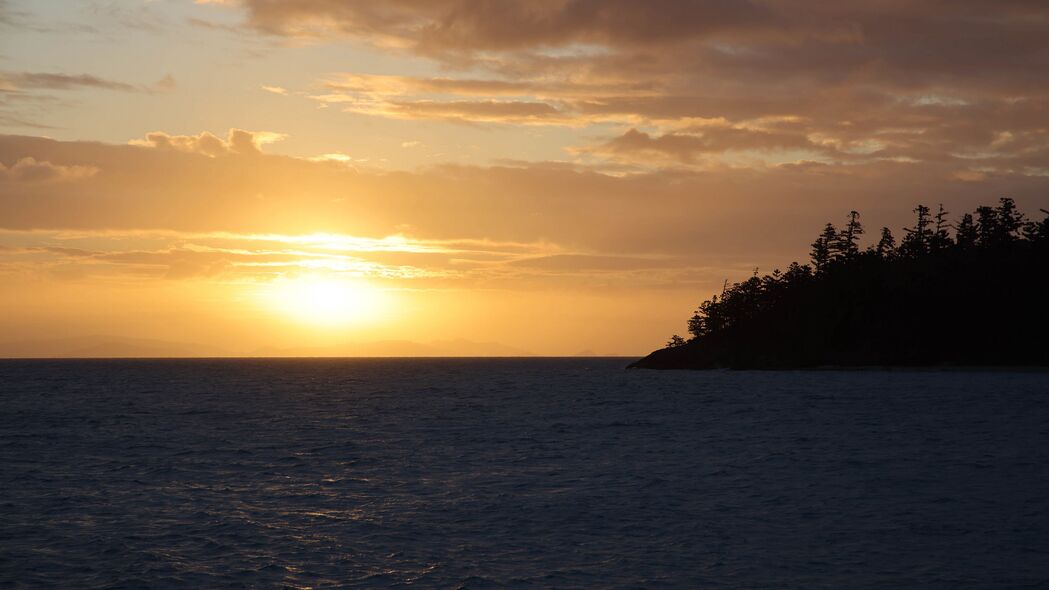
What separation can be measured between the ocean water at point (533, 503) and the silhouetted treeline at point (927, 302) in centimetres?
9553

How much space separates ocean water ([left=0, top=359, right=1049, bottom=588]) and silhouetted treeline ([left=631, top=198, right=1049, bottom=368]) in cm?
9553

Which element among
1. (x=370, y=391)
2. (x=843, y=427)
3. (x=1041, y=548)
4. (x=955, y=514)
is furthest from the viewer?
(x=370, y=391)

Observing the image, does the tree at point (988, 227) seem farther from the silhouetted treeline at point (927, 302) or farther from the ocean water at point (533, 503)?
the ocean water at point (533, 503)

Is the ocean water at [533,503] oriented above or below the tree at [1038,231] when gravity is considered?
below

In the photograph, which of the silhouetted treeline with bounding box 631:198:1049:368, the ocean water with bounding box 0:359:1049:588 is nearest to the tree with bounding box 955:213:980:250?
the silhouetted treeline with bounding box 631:198:1049:368

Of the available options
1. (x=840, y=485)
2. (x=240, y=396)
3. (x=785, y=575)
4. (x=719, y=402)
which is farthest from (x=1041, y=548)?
(x=240, y=396)

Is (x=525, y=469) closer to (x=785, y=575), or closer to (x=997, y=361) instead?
(x=785, y=575)

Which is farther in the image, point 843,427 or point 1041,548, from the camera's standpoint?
point 843,427

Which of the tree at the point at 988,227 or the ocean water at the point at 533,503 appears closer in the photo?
the ocean water at the point at 533,503

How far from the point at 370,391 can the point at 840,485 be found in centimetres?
10075

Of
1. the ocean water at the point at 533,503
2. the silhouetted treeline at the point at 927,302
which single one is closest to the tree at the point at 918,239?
the silhouetted treeline at the point at 927,302

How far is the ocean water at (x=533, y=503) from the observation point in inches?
991

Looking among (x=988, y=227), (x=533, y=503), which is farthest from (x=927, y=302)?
(x=533, y=503)

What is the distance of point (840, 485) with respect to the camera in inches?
1558
